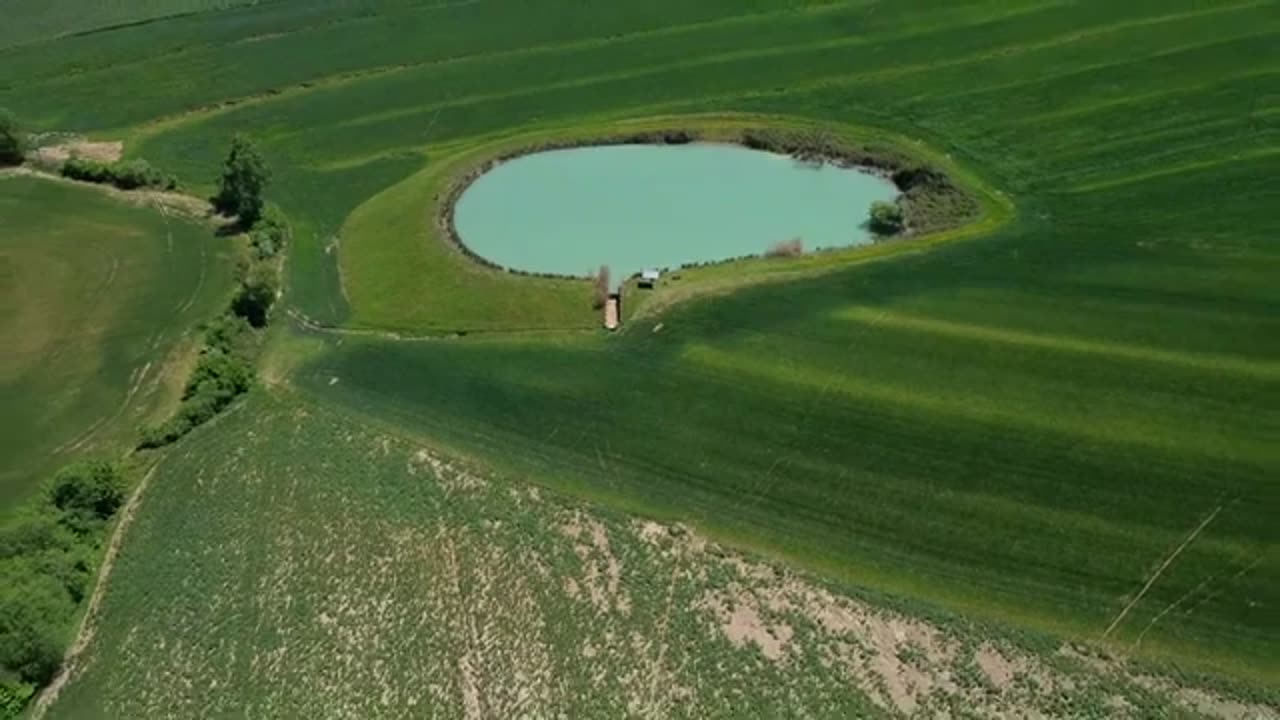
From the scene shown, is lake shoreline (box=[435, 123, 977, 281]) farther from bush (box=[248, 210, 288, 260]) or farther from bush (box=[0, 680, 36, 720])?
bush (box=[0, 680, 36, 720])

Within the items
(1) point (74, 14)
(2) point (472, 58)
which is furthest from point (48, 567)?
(1) point (74, 14)

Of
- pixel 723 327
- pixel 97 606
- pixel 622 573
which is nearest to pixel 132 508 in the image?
pixel 97 606

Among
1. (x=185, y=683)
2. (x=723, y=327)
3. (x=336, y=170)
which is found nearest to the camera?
(x=185, y=683)

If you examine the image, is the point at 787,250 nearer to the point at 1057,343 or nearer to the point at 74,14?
the point at 1057,343

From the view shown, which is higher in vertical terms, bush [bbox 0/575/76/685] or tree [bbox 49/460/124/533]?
tree [bbox 49/460/124/533]

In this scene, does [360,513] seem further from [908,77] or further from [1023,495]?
[908,77]

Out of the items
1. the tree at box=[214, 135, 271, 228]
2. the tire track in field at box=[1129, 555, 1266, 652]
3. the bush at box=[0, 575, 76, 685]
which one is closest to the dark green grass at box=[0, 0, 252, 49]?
the tree at box=[214, 135, 271, 228]

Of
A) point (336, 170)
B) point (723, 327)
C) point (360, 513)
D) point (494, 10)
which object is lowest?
point (360, 513)
